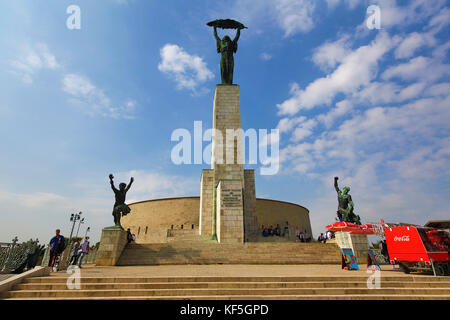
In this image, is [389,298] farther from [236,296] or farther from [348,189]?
[348,189]

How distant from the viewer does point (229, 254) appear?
35.9ft

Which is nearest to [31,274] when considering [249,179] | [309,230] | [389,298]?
[389,298]

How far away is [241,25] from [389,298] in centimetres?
2153

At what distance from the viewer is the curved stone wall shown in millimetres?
26406

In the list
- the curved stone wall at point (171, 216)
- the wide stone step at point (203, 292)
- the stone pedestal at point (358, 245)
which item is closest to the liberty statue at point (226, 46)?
the curved stone wall at point (171, 216)

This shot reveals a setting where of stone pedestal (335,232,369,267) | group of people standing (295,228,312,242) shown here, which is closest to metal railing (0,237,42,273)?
stone pedestal (335,232,369,267)

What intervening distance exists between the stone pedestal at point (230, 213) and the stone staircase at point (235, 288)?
28.0 ft

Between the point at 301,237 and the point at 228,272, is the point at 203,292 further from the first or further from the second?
the point at 301,237

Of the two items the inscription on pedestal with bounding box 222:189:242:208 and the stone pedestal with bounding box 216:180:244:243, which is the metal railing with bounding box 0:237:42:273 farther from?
the inscription on pedestal with bounding box 222:189:242:208

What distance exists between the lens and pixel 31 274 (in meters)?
5.48

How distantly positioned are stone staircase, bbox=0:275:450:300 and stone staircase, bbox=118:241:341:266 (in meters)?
5.30

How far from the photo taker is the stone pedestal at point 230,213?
44.4ft

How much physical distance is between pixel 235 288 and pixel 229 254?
6.44m

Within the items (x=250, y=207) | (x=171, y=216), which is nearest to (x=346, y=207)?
(x=250, y=207)
